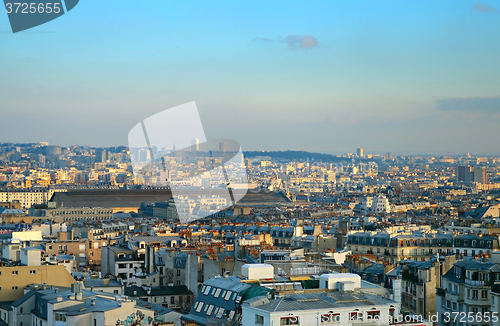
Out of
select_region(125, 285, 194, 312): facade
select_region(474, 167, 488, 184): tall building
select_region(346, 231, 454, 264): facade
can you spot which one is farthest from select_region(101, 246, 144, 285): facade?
select_region(474, 167, 488, 184): tall building

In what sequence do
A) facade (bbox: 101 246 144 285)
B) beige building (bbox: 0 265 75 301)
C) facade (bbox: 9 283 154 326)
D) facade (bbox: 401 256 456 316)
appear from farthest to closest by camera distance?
facade (bbox: 101 246 144 285), facade (bbox: 401 256 456 316), beige building (bbox: 0 265 75 301), facade (bbox: 9 283 154 326)

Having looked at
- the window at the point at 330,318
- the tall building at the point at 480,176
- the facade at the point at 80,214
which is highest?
the tall building at the point at 480,176

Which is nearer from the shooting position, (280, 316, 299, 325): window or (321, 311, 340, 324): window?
(280, 316, 299, 325): window

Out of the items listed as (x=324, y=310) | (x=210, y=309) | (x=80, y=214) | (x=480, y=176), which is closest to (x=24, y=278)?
(x=210, y=309)

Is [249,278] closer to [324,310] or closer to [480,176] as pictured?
[324,310]

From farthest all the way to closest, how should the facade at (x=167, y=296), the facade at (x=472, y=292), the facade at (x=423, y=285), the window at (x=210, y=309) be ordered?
the facade at (x=167, y=296) < the facade at (x=423, y=285) < the facade at (x=472, y=292) < the window at (x=210, y=309)

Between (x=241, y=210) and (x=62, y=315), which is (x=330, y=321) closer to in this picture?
(x=62, y=315)

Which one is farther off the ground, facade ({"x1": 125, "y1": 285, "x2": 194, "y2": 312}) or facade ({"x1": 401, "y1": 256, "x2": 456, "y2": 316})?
facade ({"x1": 401, "y1": 256, "x2": 456, "y2": 316})

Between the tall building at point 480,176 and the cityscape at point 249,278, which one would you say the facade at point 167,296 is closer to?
the cityscape at point 249,278

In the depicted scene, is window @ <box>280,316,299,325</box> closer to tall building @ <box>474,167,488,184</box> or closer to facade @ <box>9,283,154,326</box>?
facade @ <box>9,283,154,326</box>

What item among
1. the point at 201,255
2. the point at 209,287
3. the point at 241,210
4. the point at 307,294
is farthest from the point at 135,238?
the point at 241,210

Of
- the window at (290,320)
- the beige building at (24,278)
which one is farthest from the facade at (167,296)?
the window at (290,320)
